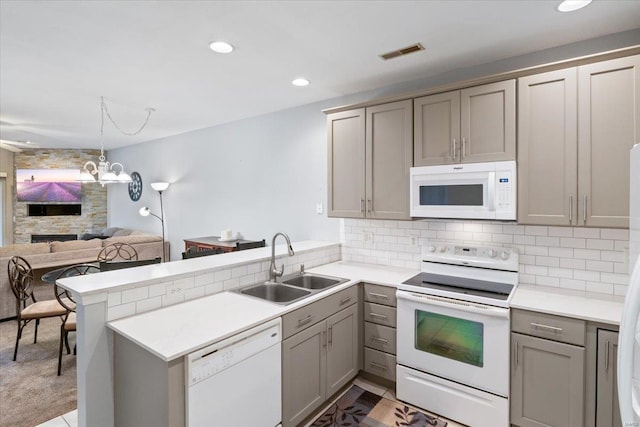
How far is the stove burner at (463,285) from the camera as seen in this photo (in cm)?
228

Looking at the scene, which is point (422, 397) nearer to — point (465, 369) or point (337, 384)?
point (465, 369)

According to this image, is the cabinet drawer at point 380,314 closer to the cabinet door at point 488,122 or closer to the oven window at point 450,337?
the oven window at point 450,337

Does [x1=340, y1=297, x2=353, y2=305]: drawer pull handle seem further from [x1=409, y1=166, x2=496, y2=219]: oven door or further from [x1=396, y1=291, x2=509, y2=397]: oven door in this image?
[x1=409, y1=166, x2=496, y2=219]: oven door

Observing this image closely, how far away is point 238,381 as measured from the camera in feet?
5.65

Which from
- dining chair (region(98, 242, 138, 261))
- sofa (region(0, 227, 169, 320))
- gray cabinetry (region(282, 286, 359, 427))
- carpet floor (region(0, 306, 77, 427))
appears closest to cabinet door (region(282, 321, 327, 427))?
gray cabinetry (region(282, 286, 359, 427))

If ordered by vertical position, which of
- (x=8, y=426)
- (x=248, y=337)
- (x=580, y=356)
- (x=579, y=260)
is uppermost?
(x=579, y=260)

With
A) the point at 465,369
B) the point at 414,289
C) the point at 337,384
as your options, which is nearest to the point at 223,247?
the point at 337,384

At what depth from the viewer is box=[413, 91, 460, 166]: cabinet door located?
253 cm

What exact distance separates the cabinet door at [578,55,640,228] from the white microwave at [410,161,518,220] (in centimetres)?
41

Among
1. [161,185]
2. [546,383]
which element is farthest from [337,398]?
[161,185]

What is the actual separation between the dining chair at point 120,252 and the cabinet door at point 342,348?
3752mm

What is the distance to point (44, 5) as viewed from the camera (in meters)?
1.88

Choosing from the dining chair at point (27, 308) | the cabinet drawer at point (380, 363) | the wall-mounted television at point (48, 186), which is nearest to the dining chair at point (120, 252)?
the dining chair at point (27, 308)

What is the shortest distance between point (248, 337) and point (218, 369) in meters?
0.21
